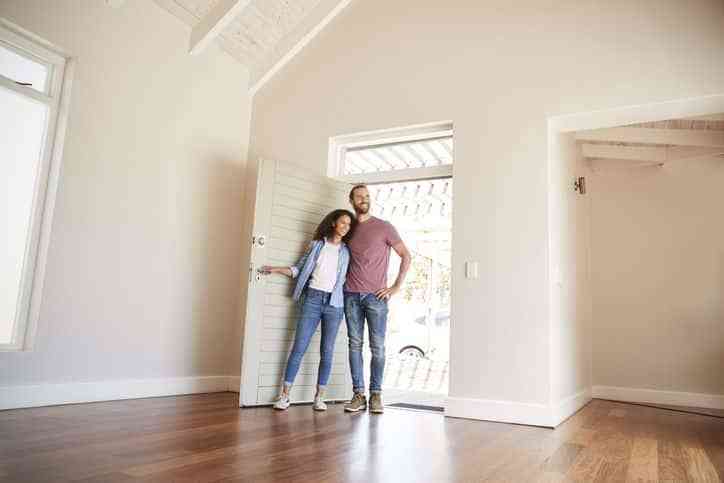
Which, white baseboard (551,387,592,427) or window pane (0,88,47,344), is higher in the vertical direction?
window pane (0,88,47,344)

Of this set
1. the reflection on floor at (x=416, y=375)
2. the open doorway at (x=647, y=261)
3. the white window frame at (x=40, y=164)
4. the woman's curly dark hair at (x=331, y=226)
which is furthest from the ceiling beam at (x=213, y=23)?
the reflection on floor at (x=416, y=375)

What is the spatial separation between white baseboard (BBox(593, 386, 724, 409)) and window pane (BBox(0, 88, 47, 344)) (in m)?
5.14

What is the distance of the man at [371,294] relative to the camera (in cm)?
377

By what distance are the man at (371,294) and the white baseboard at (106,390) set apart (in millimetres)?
1390

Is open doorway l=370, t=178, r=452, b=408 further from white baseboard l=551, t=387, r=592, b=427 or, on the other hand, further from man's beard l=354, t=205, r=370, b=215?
man's beard l=354, t=205, r=370, b=215

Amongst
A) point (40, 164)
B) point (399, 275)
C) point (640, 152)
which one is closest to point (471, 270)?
point (399, 275)

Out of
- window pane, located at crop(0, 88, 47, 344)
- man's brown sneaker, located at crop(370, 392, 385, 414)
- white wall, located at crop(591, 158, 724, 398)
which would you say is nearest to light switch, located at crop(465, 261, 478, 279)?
man's brown sneaker, located at crop(370, 392, 385, 414)

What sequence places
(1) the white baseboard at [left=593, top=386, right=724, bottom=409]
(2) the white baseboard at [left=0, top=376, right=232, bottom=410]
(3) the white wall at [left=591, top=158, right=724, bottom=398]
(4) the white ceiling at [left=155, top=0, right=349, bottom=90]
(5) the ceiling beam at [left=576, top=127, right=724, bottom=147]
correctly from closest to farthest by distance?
1. (2) the white baseboard at [left=0, top=376, right=232, bottom=410]
2. (4) the white ceiling at [left=155, top=0, right=349, bottom=90]
3. (5) the ceiling beam at [left=576, top=127, right=724, bottom=147]
4. (1) the white baseboard at [left=593, top=386, right=724, bottom=409]
5. (3) the white wall at [left=591, top=158, right=724, bottom=398]

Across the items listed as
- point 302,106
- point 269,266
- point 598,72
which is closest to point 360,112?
point 302,106

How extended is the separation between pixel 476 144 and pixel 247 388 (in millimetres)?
2420

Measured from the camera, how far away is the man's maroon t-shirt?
151 inches

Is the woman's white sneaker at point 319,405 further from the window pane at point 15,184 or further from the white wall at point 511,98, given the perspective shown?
the window pane at point 15,184

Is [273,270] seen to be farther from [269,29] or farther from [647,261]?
[647,261]

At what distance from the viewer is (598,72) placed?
11.7ft
